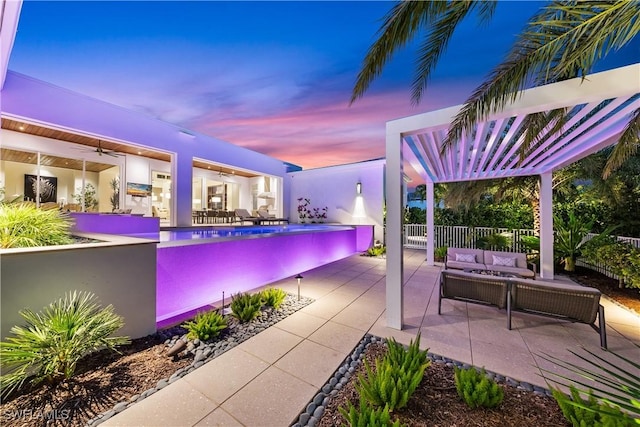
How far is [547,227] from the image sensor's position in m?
6.57

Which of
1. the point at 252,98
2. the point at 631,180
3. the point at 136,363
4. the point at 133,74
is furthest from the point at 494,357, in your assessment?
the point at 133,74

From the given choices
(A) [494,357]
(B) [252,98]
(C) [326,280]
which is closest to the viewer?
(A) [494,357]

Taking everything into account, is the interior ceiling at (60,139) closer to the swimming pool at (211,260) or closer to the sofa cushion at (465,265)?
the swimming pool at (211,260)

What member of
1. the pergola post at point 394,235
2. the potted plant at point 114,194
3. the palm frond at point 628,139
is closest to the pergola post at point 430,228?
the palm frond at point 628,139

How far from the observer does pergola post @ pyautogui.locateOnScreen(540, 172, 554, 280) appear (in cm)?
654

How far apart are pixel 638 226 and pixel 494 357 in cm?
1061

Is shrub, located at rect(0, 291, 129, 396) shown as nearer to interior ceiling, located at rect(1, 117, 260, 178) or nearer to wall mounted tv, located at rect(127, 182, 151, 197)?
interior ceiling, located at rect(1, 117, 260, 178)

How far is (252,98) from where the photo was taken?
27.9 feet

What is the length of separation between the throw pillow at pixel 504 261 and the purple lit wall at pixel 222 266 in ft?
16.9

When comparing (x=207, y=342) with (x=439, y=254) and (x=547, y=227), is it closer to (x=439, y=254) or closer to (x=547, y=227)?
(x=439, y=254)

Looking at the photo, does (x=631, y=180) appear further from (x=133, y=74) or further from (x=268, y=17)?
(x=133, y=74)

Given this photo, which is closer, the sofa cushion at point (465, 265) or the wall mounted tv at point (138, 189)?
the sofa cushion at point (465, 265)

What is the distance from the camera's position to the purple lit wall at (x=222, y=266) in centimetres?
383

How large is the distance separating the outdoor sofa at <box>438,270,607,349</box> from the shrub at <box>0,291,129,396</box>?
15.8ft
